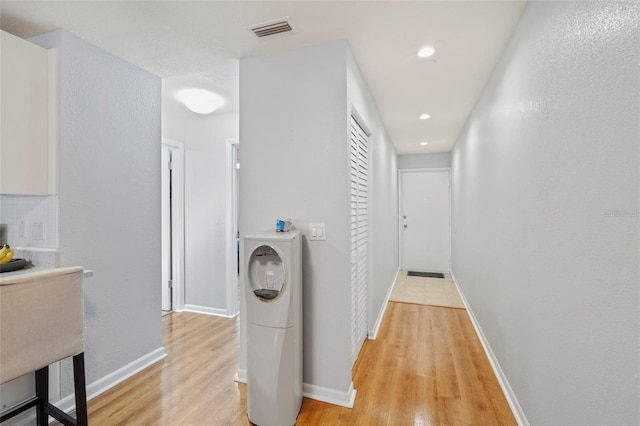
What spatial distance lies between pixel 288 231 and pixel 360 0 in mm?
1414

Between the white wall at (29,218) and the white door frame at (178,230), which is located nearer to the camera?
the white wall at (29,218)

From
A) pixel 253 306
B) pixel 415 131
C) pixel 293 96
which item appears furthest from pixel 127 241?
pixel 415 131

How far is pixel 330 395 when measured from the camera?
201 centimetres

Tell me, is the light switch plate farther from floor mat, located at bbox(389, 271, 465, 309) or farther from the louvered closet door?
floor mat, located at bbox(389, 271, 465, 309)

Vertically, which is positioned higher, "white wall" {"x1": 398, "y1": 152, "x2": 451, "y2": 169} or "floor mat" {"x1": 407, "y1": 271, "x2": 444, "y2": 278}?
"white wall" {"x1": 398, "y1": 152, "x2": 451, "y2": 169}

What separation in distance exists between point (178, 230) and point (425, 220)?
4.74 meters

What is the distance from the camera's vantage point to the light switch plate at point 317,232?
2053 mm

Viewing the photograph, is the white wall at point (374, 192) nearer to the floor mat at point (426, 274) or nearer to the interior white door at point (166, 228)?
the floor mat at point (426, 274)


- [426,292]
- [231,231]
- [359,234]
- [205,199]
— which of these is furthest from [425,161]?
[205,199]

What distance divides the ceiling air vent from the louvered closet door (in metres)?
0.80

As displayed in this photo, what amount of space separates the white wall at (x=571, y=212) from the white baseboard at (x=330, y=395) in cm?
103

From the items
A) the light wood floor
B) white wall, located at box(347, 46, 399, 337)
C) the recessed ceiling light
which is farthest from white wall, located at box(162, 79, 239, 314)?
the recessed ceiling light

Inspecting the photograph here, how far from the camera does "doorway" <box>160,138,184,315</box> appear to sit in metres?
3.76

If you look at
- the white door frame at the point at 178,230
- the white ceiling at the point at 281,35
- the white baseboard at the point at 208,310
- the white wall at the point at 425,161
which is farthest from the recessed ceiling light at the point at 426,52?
the white wall at the point at 425,161
